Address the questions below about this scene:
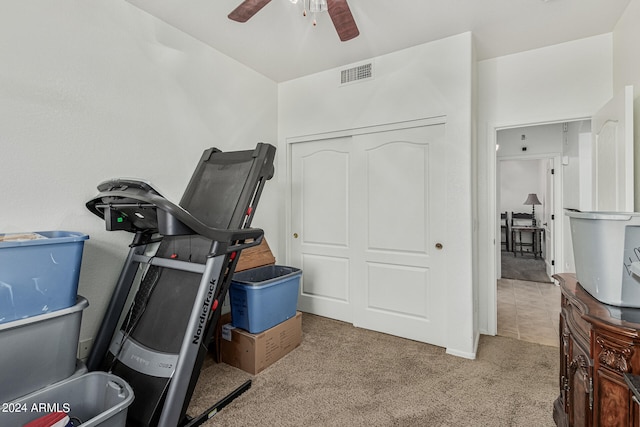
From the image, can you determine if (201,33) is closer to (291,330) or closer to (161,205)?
(161,205)

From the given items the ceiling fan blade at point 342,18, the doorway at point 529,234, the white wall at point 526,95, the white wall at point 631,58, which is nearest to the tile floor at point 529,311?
the doorway at point 529,234

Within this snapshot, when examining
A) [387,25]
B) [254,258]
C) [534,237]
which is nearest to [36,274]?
[254,258]

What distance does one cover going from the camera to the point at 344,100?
333 cm

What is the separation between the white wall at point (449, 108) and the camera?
266cm

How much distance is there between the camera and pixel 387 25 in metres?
2.57

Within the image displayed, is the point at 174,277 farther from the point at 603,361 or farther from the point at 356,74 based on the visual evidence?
the point at 356,74

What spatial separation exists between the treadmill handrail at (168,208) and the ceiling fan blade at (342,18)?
4.46 ft

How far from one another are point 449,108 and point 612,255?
5.90ft

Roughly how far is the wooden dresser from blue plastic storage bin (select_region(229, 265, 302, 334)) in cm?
188

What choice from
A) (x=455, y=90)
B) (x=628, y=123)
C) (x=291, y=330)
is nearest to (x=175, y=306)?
(x=291, y=330)

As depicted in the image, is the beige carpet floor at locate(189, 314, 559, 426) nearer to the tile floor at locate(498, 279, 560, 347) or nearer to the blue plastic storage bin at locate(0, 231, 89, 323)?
the tile floor at locate(498, 279, 560, 347)

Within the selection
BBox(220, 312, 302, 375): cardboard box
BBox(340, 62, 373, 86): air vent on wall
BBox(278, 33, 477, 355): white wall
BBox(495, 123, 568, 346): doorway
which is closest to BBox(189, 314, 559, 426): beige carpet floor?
BBox(220, 312, 302, 375): cardboard box

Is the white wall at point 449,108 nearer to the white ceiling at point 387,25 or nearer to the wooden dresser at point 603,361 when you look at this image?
the white ceiling at point 387,25

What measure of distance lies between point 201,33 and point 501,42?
8.64 ft
